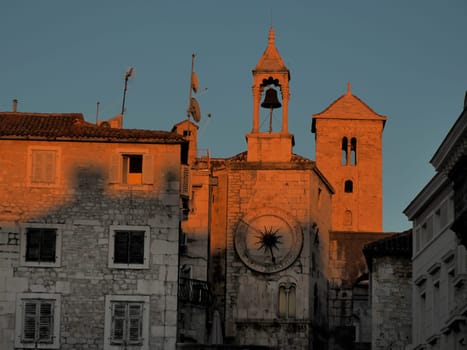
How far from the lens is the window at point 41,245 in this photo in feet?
205

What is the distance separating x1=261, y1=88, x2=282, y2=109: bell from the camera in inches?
3376

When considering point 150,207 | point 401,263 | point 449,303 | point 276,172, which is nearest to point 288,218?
point 276,172

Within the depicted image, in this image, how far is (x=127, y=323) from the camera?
6209 centimetres

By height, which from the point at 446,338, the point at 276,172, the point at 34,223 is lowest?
the point at 446,338

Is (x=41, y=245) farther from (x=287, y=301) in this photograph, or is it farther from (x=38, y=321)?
(x=287, y=301)

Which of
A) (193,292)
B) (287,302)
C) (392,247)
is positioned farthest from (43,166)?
(287,302)

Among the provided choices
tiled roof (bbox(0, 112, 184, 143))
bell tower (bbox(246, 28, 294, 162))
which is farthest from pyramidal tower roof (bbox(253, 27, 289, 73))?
tiled roof (bbox(0, 112, 184, 143))

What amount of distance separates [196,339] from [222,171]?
47.1ft

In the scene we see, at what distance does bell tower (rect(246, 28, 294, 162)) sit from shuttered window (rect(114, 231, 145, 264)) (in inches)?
895

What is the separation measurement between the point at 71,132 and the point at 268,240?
21357 millimetres

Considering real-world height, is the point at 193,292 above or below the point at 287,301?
below

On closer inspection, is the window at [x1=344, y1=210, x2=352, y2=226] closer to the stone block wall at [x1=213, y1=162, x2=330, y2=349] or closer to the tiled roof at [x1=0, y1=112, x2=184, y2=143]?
the stone block wall at [x1=213, y1=162, x2=330, y2=349]

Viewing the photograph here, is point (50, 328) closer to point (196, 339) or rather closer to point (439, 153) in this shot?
point (196, 339)

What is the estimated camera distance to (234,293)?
271ft
